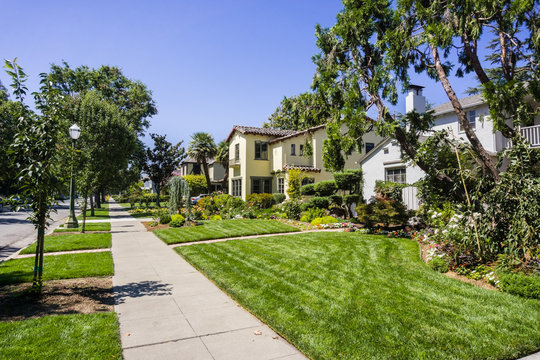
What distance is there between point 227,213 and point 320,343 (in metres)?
17.2

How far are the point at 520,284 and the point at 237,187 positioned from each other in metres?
24.7

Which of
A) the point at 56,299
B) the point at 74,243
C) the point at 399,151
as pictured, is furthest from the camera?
the point at 399,151

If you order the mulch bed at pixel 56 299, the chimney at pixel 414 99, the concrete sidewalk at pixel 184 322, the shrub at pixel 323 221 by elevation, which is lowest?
the concrete sidewalk at pixel 184 322

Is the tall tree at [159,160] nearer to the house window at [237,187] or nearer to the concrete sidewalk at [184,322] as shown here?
the house window at [237,187]

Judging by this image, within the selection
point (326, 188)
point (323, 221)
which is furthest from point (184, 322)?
point (326, 188)

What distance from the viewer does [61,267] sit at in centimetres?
789

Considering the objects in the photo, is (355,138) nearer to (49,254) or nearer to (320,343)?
(320,343)

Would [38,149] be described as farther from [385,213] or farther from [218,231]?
[385,213]

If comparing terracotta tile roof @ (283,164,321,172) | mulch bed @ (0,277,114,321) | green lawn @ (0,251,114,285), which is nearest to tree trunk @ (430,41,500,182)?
mulch bed @ (0,277,114,321)

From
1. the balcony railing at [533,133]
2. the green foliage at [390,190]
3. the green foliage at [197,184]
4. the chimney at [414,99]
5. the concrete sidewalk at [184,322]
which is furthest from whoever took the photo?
the green foliage at [197,184]

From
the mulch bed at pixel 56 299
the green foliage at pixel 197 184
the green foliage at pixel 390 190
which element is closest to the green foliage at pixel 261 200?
the green foliage at pixel 390 190

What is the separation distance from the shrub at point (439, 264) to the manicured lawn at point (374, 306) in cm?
19

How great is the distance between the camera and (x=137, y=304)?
554cm

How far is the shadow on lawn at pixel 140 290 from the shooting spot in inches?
234
